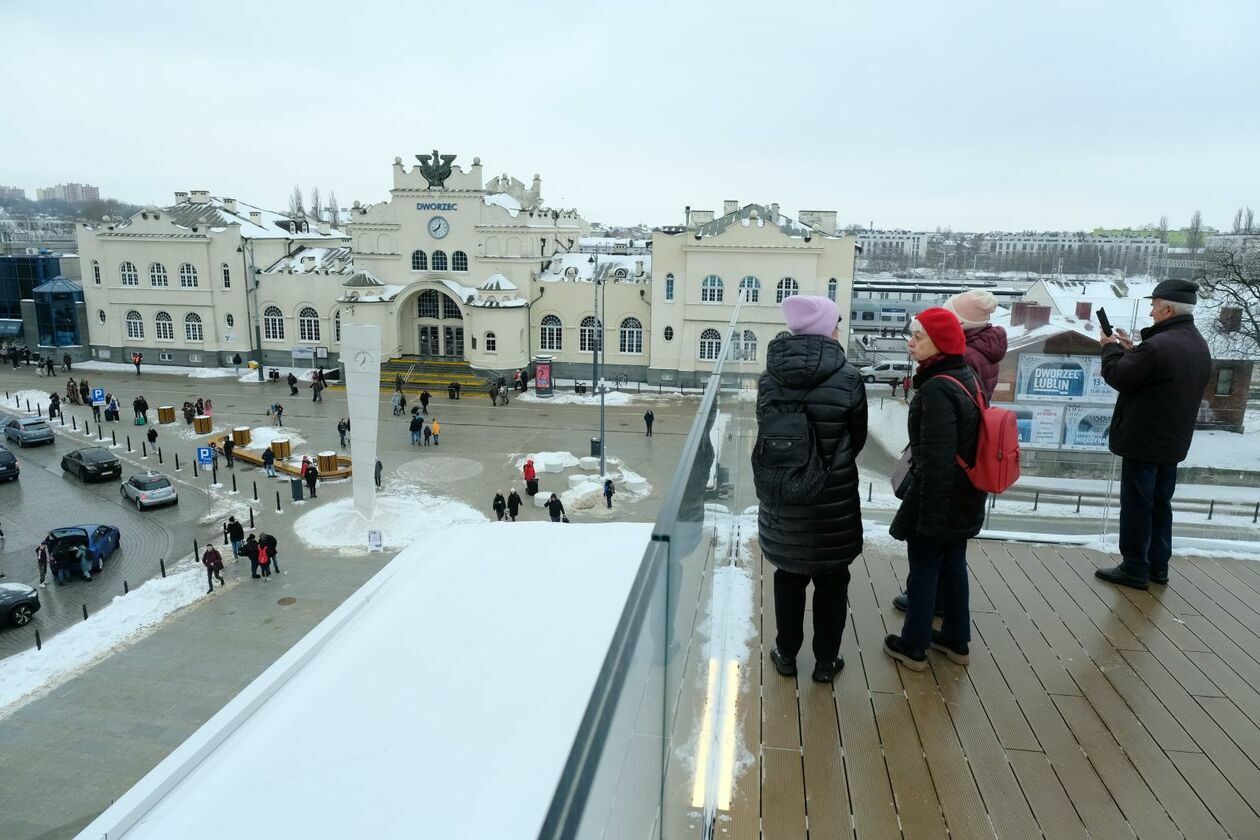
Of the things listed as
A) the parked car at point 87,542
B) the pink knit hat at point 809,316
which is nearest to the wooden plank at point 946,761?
the pink knit hat at point 809,316

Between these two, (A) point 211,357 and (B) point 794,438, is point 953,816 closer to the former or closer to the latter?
(B) point 794,438

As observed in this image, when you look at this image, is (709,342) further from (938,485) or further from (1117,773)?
(1117,773)

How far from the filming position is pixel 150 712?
12398 millimetres

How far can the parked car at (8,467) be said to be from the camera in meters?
24.1

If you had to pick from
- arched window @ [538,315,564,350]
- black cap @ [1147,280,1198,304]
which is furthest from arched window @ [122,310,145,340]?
black cap @ [1147,280,1198,304]

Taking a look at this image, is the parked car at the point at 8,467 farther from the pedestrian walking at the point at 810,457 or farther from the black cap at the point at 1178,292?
the black cap at the point at 1178,292

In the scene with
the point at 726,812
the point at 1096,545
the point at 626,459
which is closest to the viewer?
the point at 726,812

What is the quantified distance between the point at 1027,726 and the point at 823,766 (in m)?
1.19

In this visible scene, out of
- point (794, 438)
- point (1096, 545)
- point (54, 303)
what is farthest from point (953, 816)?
point (54, 303)

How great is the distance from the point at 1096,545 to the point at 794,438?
4.06m

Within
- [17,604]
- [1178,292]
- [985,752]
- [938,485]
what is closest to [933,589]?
[938,485]

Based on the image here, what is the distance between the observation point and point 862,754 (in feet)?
12.6

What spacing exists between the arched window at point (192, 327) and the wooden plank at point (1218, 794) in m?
47.0

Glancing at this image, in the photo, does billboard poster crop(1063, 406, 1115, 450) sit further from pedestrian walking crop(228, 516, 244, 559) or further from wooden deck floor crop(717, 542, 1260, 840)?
pedestrian walking crop(228, 516, 244, 559)
